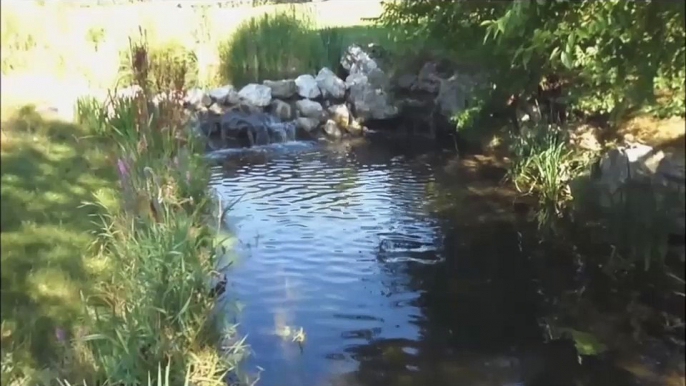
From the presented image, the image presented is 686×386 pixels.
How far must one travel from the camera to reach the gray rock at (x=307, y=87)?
7.98 metres

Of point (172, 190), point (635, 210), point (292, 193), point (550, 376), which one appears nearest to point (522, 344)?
point (550, 376)

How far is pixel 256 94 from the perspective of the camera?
7641mm

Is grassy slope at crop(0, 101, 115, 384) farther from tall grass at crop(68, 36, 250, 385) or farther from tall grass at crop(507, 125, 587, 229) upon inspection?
tall grass at crop(507, 125, 587, 229)

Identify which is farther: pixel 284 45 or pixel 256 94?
pixel 256 94

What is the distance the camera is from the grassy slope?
163 centimetres

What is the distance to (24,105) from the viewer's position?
1644 millimetres

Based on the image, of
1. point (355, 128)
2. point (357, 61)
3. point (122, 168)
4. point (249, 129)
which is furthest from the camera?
point (355, 128)

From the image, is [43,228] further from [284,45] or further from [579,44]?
[284,45]

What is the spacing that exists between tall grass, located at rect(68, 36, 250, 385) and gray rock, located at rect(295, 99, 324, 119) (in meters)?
4.93

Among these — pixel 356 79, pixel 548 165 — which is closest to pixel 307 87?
pixel 356 79

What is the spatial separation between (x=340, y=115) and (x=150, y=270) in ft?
18.3

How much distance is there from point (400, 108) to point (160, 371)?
5741mm

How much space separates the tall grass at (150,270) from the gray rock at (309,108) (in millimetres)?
4926

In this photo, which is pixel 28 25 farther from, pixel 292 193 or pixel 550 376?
pixel 292 193
